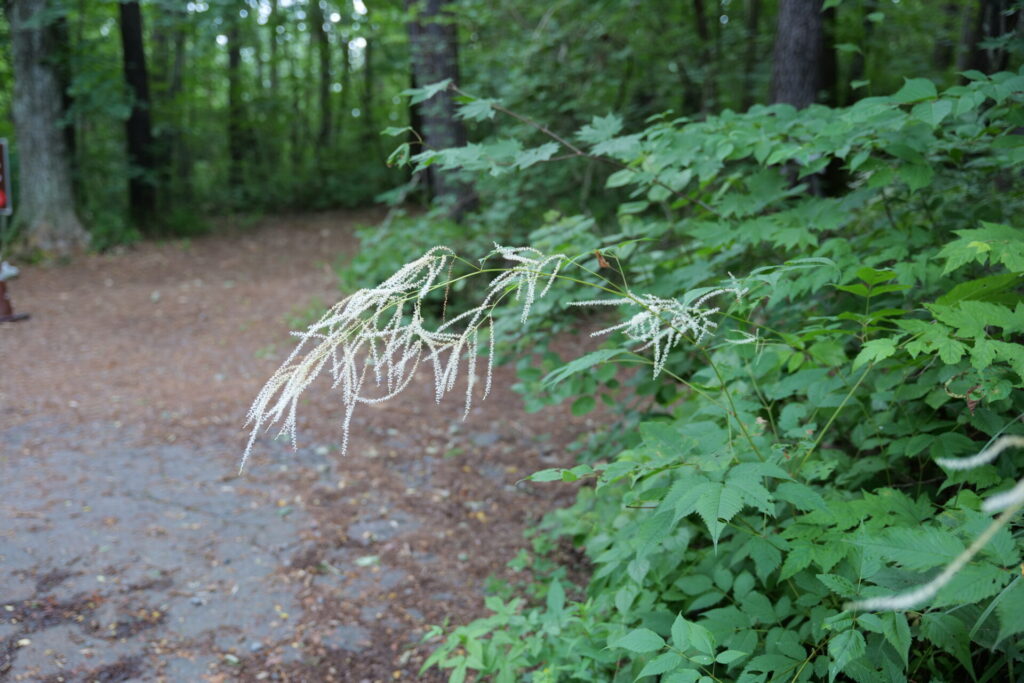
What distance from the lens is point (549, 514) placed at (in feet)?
13.7

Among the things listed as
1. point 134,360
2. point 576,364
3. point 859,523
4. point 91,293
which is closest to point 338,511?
point 576,364

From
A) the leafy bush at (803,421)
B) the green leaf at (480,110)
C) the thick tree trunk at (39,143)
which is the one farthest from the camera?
the thick tree trunk at (39,143)

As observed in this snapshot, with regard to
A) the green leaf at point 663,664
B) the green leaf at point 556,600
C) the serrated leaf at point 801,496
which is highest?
the serrated leaf at point 801,496

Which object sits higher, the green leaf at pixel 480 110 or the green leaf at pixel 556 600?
the green leaf at pixel 480 110

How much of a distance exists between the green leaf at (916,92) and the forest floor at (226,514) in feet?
9.23

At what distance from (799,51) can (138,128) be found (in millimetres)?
11511

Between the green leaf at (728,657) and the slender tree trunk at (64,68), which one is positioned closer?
the green leaf at (728,657)

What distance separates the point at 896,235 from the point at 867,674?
5.56ft

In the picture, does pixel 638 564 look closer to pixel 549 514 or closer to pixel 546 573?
pixel 546 573

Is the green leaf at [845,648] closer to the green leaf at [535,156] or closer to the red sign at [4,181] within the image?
the green leaf at [535,156]

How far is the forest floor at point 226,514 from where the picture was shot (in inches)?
124

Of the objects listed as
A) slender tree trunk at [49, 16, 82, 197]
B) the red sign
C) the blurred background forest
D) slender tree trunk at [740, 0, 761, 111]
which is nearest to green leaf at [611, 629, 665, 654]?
the blurred background forest

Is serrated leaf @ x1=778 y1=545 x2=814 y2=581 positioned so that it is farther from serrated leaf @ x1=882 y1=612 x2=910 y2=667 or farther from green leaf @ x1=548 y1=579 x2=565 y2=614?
green leaf @ x1=548 y1=579 x2=565 y2=614

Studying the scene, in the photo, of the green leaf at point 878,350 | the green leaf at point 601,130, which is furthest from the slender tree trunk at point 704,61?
the green leaf at point 878,350
